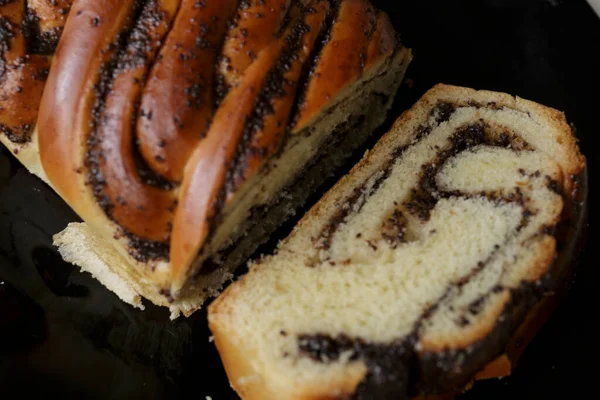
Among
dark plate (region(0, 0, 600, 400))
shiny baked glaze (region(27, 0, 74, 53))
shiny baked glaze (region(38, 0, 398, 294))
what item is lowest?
dark plate (region(0, 0, 600, 400))

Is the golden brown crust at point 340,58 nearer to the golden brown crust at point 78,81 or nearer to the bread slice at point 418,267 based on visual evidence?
the bread slice at point 418,267

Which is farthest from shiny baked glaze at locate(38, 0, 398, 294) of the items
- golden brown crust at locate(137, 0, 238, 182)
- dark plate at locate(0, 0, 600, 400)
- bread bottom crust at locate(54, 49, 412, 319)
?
dark plate at locate(0, 0, 600, 400)

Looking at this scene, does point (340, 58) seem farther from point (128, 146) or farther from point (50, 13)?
point (50, 13)

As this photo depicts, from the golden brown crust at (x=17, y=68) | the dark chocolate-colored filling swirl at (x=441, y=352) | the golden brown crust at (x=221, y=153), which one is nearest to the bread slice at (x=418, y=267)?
the dark chocolate-colored filling swirl at (x=441, y=352)

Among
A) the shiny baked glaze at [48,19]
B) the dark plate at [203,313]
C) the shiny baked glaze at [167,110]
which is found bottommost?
the dark plate at [203,313]

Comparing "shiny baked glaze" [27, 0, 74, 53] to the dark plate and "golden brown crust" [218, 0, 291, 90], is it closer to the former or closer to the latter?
"golden brown crust" [218, 0, 291, 90]

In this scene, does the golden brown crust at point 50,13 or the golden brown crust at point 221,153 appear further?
the golden brown crust at point 50,13

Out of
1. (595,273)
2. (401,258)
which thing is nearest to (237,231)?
(401,258)

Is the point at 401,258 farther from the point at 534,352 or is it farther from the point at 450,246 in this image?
the point at 534,352
